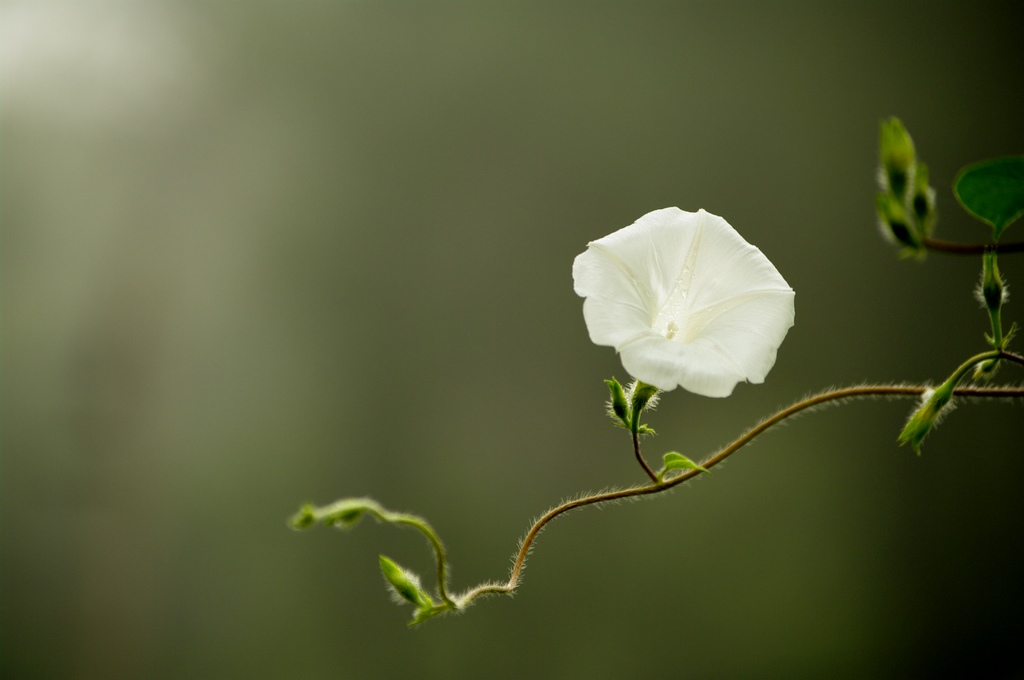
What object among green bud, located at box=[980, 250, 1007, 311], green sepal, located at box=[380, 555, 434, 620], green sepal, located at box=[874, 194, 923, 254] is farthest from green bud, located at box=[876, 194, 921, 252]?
green sepal, located at box=[380, 555, 434, 620]

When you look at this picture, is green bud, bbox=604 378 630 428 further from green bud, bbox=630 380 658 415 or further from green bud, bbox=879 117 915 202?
green bud, bbox=879 117 915 202

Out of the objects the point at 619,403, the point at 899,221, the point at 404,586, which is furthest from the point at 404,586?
the point at 899,221

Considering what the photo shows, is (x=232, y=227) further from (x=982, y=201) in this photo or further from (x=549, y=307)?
(x=982, y=201)

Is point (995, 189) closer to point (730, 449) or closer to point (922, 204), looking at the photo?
point (922, 204)

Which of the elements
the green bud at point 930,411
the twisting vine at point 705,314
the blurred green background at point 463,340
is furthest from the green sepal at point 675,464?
the blurred green background at point 463,340

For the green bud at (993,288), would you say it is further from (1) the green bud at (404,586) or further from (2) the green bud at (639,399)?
(1) the green bud at (404,586)

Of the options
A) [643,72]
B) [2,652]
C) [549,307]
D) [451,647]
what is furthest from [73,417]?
[643,72]
